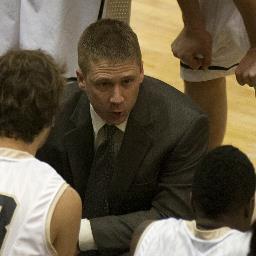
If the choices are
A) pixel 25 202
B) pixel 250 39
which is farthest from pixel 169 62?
pixel 25 202

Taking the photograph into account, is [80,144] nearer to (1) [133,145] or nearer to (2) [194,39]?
(1) [133,145]

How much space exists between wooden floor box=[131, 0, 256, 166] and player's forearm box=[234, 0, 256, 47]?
40.3 inches

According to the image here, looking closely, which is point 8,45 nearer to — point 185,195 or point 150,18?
point 185,195

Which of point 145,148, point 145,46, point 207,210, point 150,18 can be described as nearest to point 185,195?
point 145,148

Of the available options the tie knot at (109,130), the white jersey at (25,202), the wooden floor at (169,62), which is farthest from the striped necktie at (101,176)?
the wooden floor at (169,62)

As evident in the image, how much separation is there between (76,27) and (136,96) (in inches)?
18.7

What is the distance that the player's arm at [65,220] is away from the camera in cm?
154

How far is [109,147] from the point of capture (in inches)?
81.8

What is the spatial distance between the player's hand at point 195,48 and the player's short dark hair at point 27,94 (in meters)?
0.79

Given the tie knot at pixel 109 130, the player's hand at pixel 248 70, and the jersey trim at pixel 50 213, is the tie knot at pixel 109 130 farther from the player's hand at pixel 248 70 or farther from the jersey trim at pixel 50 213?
the jersey trim at pixel 50 213

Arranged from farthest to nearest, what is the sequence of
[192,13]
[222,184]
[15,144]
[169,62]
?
[169,62] → [192,13] → [15,144] → [222,184]

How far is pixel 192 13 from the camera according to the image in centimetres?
233

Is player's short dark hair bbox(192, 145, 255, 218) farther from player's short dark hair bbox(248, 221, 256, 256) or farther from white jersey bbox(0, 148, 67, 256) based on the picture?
white jersey bbox(0, 148, 67, 256)

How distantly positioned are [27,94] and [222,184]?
1.50 ft
